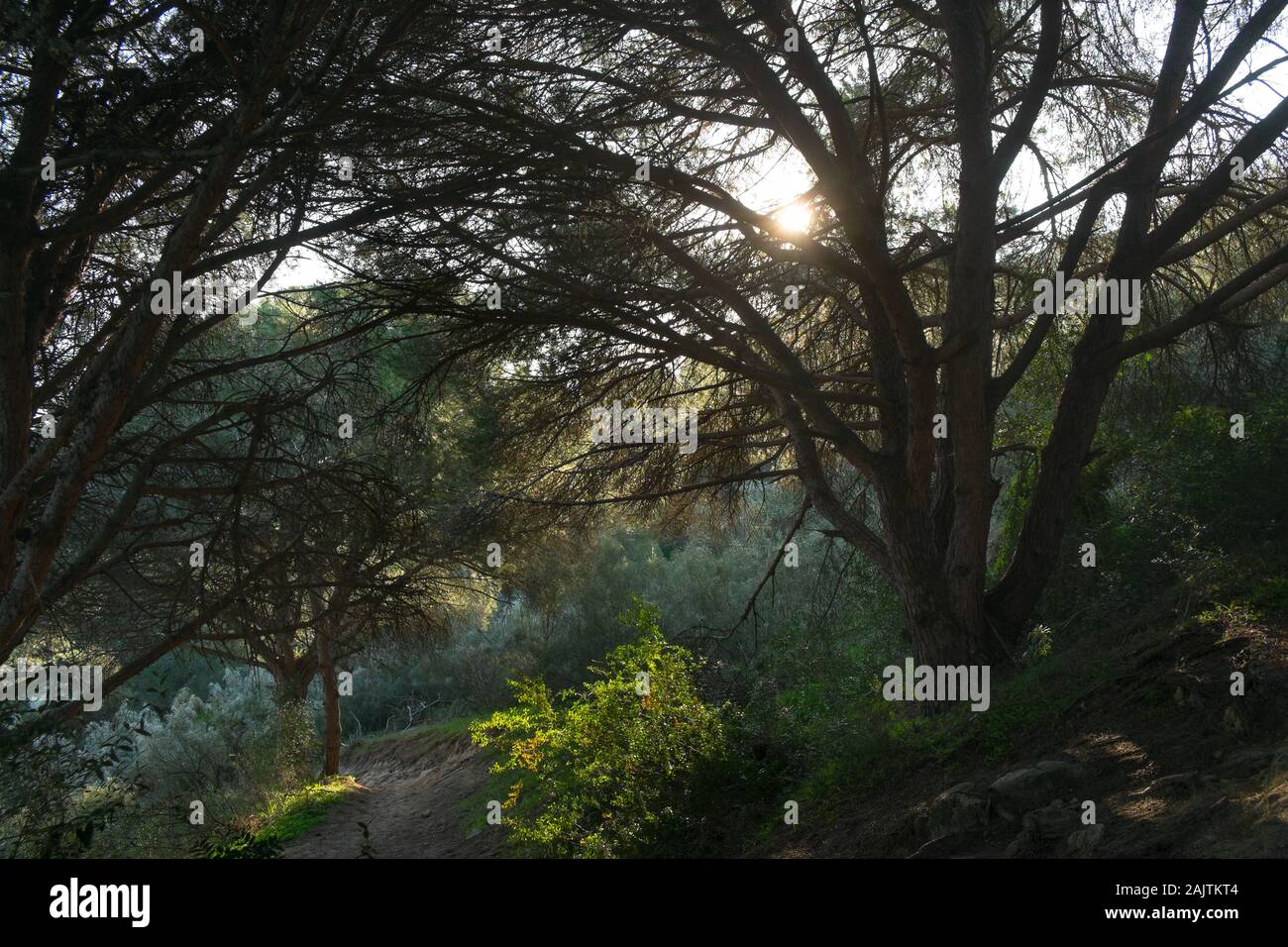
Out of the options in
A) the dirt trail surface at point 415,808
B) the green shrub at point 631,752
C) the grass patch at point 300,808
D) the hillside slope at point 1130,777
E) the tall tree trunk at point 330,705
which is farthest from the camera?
the tall tree trunk at point 330,705

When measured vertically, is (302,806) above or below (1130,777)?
below

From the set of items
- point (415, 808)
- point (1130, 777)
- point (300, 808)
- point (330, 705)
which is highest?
point (1130, 777)

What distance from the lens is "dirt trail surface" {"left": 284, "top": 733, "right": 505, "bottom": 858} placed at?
13.2 meters

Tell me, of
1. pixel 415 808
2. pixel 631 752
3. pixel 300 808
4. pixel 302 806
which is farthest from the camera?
pixel 415 808

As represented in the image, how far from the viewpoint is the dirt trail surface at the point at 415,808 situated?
13195 mm

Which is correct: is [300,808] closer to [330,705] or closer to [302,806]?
[302,806]

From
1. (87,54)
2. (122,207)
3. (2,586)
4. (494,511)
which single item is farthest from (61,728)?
(494,511)

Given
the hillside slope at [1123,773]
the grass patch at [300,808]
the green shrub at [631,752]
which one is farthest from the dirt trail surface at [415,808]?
the hillside slope at [1123,773]

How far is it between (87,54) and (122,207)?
102 cm

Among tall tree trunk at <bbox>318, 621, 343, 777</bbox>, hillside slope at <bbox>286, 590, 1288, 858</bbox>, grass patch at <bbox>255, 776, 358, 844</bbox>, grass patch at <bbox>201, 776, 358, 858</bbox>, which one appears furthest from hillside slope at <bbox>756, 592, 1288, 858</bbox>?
tall tree trunk at <bbox>318, 621, 343, 777</bbox>

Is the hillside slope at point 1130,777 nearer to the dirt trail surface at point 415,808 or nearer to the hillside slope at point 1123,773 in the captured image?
the hillside slope at point 1123,773

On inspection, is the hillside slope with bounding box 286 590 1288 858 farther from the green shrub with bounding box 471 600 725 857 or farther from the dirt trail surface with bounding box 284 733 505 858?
the dirt trail surface with bounding box 284 733 505 858

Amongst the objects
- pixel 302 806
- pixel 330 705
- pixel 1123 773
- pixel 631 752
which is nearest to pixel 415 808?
pixel 302 806

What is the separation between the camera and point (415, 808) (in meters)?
17.2
